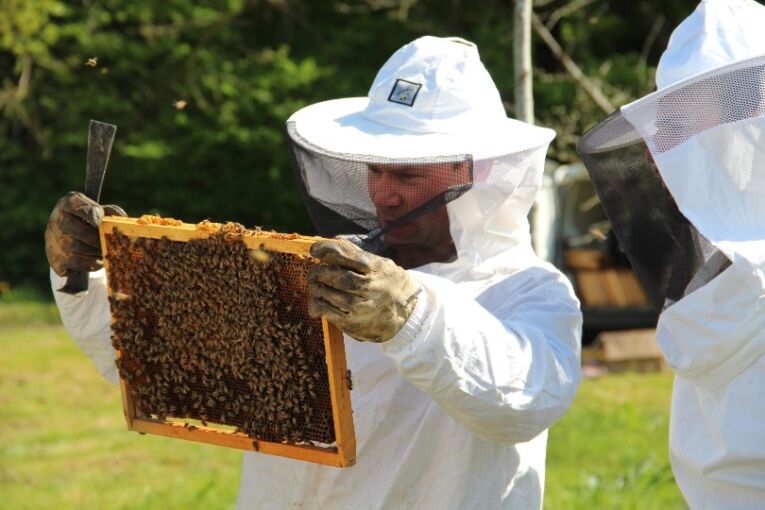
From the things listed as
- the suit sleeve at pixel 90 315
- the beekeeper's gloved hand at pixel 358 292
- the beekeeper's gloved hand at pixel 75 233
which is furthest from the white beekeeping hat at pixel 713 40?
the suit sleeve at pixel 90 315

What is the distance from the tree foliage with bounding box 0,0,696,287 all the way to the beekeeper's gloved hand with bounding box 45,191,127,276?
1057 cm

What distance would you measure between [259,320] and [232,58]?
1246cm

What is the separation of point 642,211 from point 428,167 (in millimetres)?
580

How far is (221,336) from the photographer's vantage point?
290cm

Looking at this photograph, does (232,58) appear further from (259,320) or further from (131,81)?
(259,320)

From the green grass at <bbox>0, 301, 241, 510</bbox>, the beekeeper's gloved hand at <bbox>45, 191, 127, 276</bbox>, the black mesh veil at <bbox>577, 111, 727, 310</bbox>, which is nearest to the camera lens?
the black mesh veil at <bbox>577, 111, 727, 310</bbox>

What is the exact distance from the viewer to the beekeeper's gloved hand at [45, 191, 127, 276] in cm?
312

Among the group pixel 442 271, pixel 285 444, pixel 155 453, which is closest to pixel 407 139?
pixel 442 271

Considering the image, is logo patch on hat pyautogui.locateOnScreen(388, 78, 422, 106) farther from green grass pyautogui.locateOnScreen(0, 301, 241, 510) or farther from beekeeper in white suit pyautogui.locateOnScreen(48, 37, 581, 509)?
green grass pyautogui.locateOnScreen(0, 301, 241, 510)

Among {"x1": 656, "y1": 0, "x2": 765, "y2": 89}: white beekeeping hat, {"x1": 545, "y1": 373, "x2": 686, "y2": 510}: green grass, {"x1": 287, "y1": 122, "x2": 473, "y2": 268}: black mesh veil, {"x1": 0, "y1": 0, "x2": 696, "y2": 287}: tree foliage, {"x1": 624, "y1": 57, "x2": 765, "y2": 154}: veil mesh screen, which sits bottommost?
{"x1": 0, "y1": 0, "x2": 696, "y2": 287}: tree foliage

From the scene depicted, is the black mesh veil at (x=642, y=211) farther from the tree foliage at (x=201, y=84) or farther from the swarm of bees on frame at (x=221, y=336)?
the tree foliage at (x=201, y=84)

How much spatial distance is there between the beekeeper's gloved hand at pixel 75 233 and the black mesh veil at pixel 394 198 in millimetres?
634

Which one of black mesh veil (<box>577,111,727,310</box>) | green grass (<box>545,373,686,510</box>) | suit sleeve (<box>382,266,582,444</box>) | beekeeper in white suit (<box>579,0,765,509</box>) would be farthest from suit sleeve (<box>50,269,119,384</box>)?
green grass (<box>545,373,686,510</box>)

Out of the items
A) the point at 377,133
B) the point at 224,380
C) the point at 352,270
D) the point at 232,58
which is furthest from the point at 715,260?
the point at 232,58
